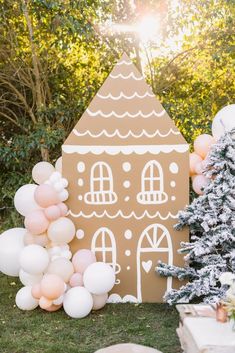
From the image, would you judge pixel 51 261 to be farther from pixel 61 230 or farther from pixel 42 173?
pixel 42 173

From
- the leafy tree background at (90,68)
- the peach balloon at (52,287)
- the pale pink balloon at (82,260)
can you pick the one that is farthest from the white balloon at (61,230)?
the leafy tree background at (90,68)

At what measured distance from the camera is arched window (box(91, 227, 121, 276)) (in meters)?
5.21

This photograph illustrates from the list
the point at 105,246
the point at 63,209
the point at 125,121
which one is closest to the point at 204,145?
the point at 125,121

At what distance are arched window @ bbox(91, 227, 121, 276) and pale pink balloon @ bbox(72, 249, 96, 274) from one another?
5.1 inches

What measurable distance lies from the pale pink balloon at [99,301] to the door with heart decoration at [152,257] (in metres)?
0.41

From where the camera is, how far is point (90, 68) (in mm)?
8656

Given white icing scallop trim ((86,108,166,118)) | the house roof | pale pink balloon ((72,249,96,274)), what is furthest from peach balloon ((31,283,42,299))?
white icing scallop trim ((86,108,166,118))

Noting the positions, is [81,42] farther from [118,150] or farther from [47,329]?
[47,329]

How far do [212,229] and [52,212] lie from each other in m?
1.49

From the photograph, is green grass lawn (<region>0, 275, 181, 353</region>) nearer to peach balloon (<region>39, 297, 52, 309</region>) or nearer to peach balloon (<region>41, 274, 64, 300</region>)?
peach balloon (<region>39, 297, 52, 309</region>)

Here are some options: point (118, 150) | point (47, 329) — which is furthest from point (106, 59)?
point (47, 329)

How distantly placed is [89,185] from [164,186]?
0.73 meters

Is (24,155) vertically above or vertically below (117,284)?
above

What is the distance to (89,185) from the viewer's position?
5211 millimetres
